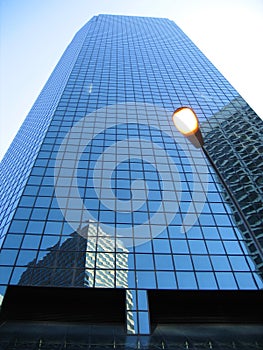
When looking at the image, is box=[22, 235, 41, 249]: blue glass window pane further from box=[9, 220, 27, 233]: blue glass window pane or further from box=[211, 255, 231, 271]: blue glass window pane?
box=[211, 255, 231, 271]: blue glass window pane

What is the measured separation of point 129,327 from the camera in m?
21.2

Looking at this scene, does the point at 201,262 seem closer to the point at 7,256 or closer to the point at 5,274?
the point at 5,274

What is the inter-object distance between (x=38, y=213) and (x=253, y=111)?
3831 centimetres

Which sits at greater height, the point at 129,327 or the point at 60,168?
the point at 60,168

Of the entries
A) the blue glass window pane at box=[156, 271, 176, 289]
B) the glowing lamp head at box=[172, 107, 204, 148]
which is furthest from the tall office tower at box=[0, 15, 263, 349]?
the glowing lamp head at box=[172, 107, 204, 148]

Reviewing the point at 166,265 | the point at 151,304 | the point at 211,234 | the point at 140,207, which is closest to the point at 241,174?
the point at 211,234

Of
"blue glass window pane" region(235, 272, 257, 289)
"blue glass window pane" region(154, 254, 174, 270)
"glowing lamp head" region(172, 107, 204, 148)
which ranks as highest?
"blue glass window pane" region(154, 254, 174, 270)

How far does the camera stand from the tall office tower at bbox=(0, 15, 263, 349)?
22.1 m

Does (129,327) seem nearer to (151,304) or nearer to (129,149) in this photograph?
(151,304)

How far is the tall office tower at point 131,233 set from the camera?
869 inches

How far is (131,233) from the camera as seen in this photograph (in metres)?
27.4

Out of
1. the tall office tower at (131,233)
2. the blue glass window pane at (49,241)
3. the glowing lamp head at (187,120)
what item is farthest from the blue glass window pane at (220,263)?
the glowing lamp head at (187,120)

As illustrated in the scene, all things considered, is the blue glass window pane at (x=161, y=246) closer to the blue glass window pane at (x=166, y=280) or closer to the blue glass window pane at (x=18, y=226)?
the blue glass window pane at (x=166, y=280)

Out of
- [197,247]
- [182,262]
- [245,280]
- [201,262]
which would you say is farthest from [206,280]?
[197,247]
